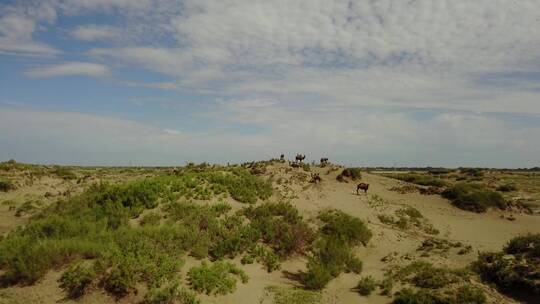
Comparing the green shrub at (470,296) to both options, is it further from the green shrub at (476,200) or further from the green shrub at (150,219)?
the green shrub at (476,200)

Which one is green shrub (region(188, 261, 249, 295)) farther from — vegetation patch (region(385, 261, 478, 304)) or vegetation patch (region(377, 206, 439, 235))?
vegetation patch (region(377, 206, 439, 235))

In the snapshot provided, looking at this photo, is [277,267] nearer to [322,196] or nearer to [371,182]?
[322,196]

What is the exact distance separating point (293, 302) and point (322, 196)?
15442 mm

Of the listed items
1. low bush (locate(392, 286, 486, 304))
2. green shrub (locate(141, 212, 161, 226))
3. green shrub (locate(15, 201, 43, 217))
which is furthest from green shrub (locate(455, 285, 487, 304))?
green shrub (locate(15, 201, 43, 217))

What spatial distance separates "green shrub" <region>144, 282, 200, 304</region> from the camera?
42.6ft

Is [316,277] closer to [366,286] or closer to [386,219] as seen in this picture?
[366,286]

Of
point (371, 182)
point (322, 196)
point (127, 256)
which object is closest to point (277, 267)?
point (127, 256)

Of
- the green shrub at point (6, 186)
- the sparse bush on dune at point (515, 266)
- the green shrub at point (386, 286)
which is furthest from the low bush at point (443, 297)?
the green shrub at point (6, 186)

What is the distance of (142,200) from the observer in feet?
67.7

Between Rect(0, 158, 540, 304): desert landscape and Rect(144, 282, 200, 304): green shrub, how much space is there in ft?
0.12

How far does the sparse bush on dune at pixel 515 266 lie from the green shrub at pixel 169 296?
1081 centimetres

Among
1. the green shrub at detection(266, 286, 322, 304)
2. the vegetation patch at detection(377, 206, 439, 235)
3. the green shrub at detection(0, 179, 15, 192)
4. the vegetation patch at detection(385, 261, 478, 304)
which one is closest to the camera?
the vegetation patch at detection(385, 261, 478, 304)

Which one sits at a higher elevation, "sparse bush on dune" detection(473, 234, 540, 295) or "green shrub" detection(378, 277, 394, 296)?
"sparse bush on dune" detection(473, 234, 540, 295)

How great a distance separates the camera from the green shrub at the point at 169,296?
42.6 ft
